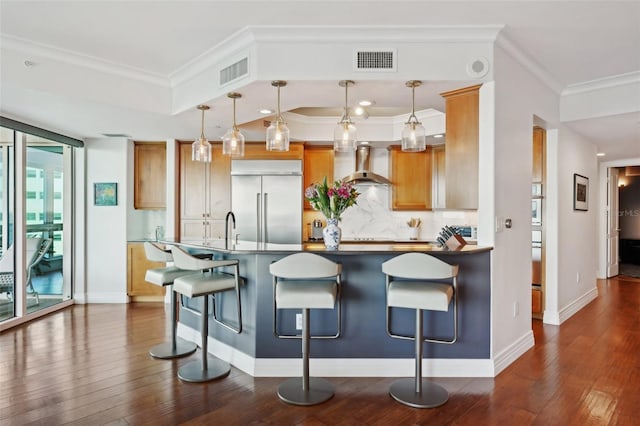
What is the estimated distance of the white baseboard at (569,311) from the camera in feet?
14.5

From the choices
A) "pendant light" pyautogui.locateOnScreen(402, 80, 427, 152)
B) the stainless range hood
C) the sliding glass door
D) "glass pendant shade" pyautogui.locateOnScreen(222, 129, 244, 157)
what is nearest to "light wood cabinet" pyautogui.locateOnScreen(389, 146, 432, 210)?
the stainless range hood

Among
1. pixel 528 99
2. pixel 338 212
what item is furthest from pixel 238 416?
pixel 528 99

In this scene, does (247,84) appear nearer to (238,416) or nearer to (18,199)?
(238,416)

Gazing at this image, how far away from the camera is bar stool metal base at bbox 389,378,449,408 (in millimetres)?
2551

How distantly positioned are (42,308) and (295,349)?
12.0 ft

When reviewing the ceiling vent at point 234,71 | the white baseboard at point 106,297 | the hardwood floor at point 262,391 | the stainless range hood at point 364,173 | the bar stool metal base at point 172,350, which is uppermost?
the ceiling vent at point 234,71

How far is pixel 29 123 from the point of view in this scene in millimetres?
4391

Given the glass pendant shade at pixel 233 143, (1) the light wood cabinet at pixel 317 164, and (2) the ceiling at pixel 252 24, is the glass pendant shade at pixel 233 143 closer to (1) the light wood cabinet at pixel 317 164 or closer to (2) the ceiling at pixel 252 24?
(2) the ceiling at pixel 252 24

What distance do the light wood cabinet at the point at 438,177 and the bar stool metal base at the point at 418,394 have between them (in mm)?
3267

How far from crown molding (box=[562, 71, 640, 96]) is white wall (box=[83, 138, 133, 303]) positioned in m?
5.57

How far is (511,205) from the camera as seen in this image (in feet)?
10.9

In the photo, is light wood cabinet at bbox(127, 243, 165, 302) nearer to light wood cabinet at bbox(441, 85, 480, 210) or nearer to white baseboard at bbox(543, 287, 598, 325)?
light wood cabinet at bbox(441, 85, 480, 210)

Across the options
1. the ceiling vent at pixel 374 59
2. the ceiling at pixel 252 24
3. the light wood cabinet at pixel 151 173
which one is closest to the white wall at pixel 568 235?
the ceiling at pixel 252 24

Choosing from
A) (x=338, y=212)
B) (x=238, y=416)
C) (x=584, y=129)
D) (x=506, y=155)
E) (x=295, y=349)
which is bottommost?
(x=238, y=416)
